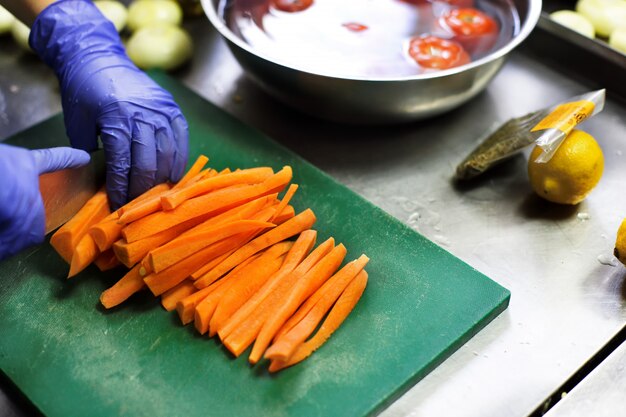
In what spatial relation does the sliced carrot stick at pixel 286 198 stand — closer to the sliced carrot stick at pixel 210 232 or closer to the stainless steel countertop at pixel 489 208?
the sliced carrot stick at pixel 210 232

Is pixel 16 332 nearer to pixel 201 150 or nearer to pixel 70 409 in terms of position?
pixel 70 409

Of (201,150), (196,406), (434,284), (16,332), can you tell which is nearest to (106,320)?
(16,332)

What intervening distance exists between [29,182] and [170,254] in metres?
0.37

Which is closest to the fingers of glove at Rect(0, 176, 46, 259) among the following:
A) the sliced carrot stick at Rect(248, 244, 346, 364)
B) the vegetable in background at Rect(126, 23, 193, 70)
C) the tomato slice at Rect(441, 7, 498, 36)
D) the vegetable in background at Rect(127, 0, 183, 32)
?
the sliced carrot stick at Rect(248, 244, 346, 364)

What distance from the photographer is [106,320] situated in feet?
5.73

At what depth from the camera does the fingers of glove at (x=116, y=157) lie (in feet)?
6.15

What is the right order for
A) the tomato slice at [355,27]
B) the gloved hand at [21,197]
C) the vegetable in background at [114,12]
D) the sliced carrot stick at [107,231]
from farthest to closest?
1. the vegetable in background at [114,12]
2. the tomato slice at [355,27]
3. the sliced carrot stick at [107,231]
4. the gloved hand at [21,197]

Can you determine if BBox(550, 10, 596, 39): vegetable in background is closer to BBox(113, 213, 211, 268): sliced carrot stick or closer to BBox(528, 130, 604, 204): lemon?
BBox(528, 130, 604, 204): lemon

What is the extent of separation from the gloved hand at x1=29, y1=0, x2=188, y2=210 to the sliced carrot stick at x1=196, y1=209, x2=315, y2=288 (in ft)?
1.14

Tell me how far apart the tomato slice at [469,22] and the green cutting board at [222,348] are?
30.1 inches

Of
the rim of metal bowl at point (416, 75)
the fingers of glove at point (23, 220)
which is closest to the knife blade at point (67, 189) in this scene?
the fingers of glove at point (23, 220)

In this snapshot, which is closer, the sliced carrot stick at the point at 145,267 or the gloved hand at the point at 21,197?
the gloved hand at the point at 21,197

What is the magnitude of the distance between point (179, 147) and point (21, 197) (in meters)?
0.54

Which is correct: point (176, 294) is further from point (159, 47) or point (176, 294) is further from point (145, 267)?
point (159, 47)
